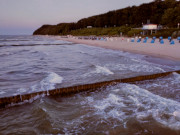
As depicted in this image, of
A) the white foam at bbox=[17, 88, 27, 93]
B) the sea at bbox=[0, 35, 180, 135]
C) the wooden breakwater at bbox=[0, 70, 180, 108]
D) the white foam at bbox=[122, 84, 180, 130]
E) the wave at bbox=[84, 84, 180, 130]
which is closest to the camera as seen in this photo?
the sea at bbox=[0, 35, 180, 135]

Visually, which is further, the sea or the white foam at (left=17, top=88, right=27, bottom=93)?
the white foam at (left=17, top=88, right=27, bottom=93)

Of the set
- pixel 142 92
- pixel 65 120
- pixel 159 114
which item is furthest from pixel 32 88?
pixel 159 114

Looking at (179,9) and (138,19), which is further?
(138,19)

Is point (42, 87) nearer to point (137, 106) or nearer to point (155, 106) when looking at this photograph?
point (137, 106)

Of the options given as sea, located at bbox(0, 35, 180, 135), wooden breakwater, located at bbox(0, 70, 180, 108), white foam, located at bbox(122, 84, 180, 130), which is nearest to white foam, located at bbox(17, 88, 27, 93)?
sea, located at bbox(0, 35, 180, 135)

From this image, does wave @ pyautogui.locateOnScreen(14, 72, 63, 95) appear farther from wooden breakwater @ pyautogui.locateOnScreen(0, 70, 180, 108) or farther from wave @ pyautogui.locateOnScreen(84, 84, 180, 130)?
wave @ pyautogui.locateOnScreen(84, 84, 180, 130)

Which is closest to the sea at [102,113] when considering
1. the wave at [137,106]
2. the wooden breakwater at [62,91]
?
the wave at [137,106]

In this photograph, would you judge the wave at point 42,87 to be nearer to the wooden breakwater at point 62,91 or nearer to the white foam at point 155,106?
the wooden breakwater at point 62,91

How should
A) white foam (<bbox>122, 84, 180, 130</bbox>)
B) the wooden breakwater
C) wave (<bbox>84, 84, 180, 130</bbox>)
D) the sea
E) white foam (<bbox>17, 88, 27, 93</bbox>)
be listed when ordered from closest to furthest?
1. the sea
2. white foam (<bbox>122, 84, 180, 130</bbox>)
3. wave (<bbox>84, 84, 180, 130</bbox>)
4. the wooden breakwater
5. white foam (<bbox>17, 88, 27, 93</bbox>)

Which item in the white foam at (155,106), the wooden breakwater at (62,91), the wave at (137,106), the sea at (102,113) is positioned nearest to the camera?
the sea at (102,113)

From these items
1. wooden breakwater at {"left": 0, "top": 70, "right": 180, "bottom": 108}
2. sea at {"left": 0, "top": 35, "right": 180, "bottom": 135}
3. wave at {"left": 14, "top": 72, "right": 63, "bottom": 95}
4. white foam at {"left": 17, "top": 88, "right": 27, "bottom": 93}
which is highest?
wooden breakwater at {"left": 0, "top": 70, "right": 180, "bottom": 108}

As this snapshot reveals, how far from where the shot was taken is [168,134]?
3580 mm

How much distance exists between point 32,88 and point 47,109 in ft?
7.81

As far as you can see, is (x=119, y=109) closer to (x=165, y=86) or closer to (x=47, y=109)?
(x=47, y=109)
